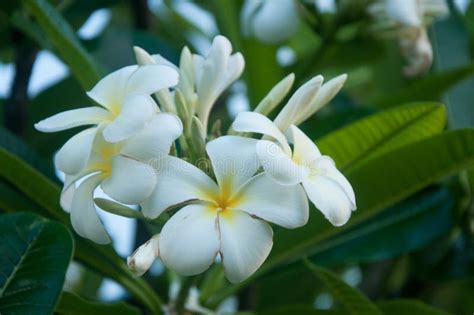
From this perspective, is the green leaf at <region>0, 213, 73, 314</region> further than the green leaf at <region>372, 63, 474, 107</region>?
No

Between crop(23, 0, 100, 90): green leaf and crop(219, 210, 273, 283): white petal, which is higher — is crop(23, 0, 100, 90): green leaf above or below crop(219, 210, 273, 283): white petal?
above

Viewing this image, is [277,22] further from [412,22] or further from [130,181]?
[130,181]

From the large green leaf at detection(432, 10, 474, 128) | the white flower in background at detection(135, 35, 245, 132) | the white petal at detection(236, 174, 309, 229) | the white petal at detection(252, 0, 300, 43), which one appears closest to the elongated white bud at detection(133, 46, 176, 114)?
the white flower in background at detection(135, 35, 245, 132)

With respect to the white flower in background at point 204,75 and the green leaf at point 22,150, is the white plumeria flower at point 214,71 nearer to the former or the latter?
the white flower in background at point 204,75

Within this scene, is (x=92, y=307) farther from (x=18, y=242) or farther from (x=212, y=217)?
(x=212, y=217)

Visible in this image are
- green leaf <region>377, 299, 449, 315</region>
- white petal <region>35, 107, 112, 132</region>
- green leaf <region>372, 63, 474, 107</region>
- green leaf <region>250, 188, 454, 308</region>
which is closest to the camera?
white petal <region>35, 107, 112, 132</region>

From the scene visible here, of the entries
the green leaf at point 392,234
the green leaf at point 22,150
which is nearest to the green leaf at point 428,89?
the green leaf at point 392,234

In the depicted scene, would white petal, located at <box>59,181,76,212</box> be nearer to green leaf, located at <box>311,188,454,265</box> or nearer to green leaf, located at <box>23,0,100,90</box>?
green leaf, located at <box>23,0,100,90</box>
